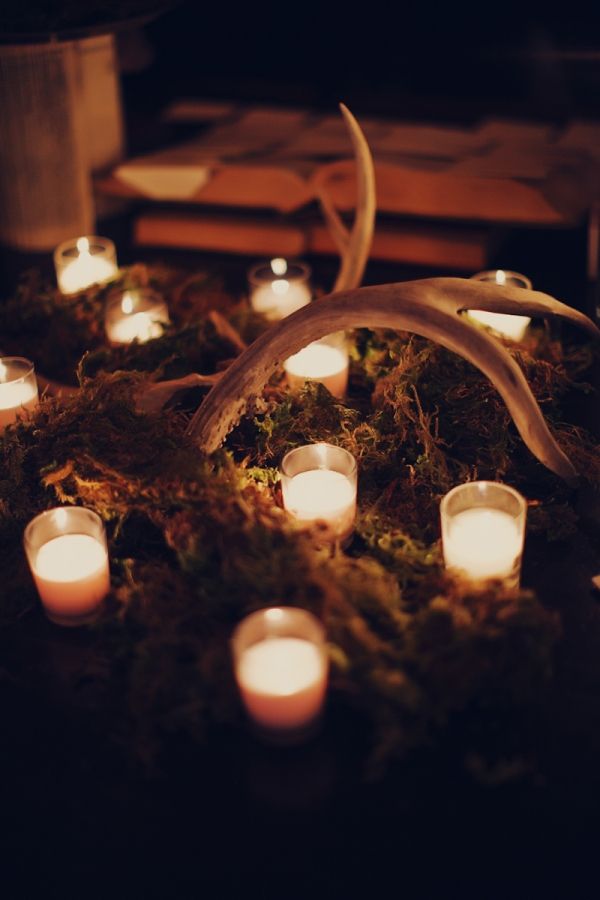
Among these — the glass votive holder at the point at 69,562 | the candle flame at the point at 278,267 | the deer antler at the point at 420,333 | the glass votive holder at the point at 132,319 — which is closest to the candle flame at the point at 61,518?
the glass votive holder at the point at 69,562

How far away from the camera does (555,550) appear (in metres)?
1.57

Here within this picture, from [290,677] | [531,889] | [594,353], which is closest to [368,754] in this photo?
[290,677]

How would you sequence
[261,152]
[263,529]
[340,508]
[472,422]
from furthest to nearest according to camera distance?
[261,152], [472,422], [340,508], [263,529]

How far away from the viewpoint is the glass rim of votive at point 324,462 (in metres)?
1.53

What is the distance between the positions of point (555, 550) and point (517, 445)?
0.76ft

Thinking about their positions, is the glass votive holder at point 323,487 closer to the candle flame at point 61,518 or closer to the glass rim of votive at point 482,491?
the glass rim of votive at point 482,491

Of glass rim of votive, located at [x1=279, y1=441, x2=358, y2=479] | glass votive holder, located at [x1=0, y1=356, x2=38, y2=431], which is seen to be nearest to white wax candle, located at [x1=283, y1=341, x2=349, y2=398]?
glass rim of votive, located at [x1=279, y1=441, x2=358, y2=479]

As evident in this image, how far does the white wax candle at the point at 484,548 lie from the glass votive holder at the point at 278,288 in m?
0.89

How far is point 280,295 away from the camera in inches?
87.9

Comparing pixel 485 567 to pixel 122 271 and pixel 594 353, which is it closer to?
pixel 594 353

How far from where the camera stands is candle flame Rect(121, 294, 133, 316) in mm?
2078

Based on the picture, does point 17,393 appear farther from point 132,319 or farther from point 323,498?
point 323,498

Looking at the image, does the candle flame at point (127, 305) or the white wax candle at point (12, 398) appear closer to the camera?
the white wax candle at point (12, 398)

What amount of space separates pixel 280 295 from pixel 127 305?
0.35m
